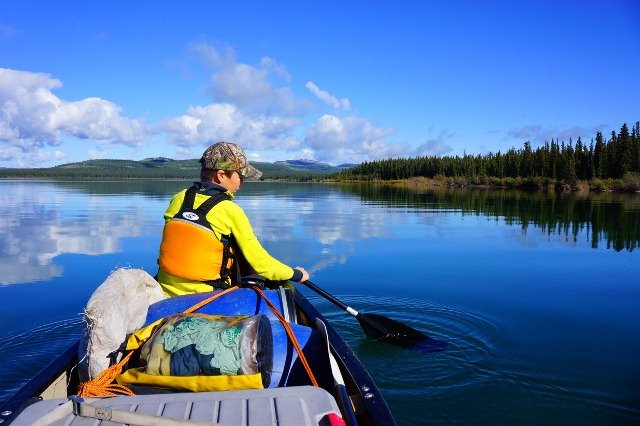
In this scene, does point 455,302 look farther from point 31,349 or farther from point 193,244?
point 31,349

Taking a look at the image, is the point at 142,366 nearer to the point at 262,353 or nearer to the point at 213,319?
the point at 213,319

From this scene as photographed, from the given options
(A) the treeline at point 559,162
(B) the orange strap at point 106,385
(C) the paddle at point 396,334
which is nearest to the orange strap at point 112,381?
(B) the orange strap at point 106,385

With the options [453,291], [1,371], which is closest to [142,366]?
[1,371]

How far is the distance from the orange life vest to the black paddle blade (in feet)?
8.13

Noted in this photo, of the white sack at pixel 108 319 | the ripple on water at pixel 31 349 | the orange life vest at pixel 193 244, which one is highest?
the orange life vest at pixel 193 244

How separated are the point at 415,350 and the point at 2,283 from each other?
23.6 ft

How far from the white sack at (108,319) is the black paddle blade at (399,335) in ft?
10.1

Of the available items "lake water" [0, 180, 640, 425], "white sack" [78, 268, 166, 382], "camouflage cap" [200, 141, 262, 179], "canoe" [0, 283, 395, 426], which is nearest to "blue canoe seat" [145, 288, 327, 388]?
"canoe" [0, 283, 395, 426]

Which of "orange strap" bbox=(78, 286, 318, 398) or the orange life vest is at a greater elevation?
the orange life vest

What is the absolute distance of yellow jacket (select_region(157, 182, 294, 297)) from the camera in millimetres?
4027

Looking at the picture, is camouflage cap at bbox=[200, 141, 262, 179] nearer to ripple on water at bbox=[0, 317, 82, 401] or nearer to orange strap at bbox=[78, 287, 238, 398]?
orange strap at bbox=[78, 287, 238, 398]

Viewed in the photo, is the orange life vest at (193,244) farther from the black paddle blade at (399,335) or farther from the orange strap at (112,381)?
the black paddle blade at (399,335)

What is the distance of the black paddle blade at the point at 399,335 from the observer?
5883 mm

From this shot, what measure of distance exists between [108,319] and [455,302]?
566 cm
